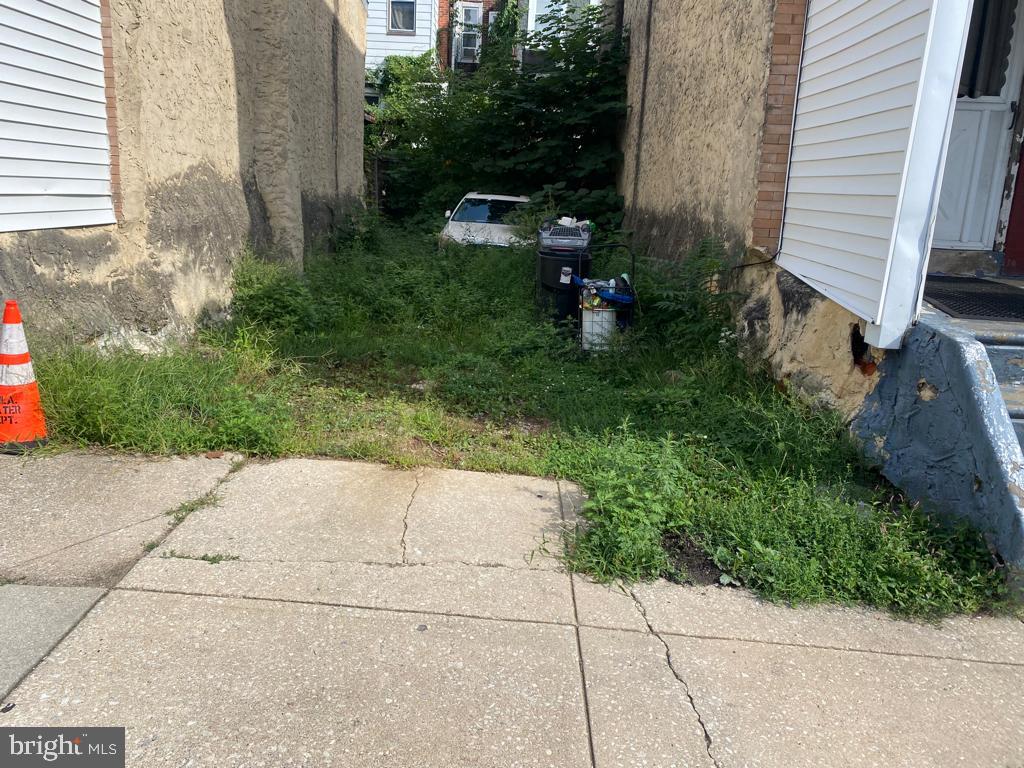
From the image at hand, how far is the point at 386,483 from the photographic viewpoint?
4.29 meters

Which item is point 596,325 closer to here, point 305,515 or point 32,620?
point 305,515

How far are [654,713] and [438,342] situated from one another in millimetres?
5047

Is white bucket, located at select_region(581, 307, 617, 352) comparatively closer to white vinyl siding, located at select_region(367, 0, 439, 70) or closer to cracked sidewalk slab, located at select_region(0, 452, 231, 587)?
cracked sidewalk slab, located at select_region(0, 452, 231, 587)

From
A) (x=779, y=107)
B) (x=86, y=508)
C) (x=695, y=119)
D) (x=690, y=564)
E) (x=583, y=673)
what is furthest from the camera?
(x=695, y=119)

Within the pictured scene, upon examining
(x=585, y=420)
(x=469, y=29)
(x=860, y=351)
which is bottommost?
(x=585, y=420)

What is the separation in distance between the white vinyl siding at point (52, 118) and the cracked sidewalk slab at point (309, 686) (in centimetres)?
302

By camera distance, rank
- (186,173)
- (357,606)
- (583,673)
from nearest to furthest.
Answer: (583,673) → (357,606) → (186,173)

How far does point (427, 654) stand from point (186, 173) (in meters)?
5.06

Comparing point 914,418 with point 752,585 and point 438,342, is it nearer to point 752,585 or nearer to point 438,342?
point 752,585

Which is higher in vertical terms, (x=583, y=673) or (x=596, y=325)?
(x=596, y=325)

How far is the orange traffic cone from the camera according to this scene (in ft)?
13.4

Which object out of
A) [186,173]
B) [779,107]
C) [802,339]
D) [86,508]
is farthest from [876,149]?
[186,173]

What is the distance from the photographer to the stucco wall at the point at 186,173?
5082 millimetres

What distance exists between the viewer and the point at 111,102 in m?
5.39
